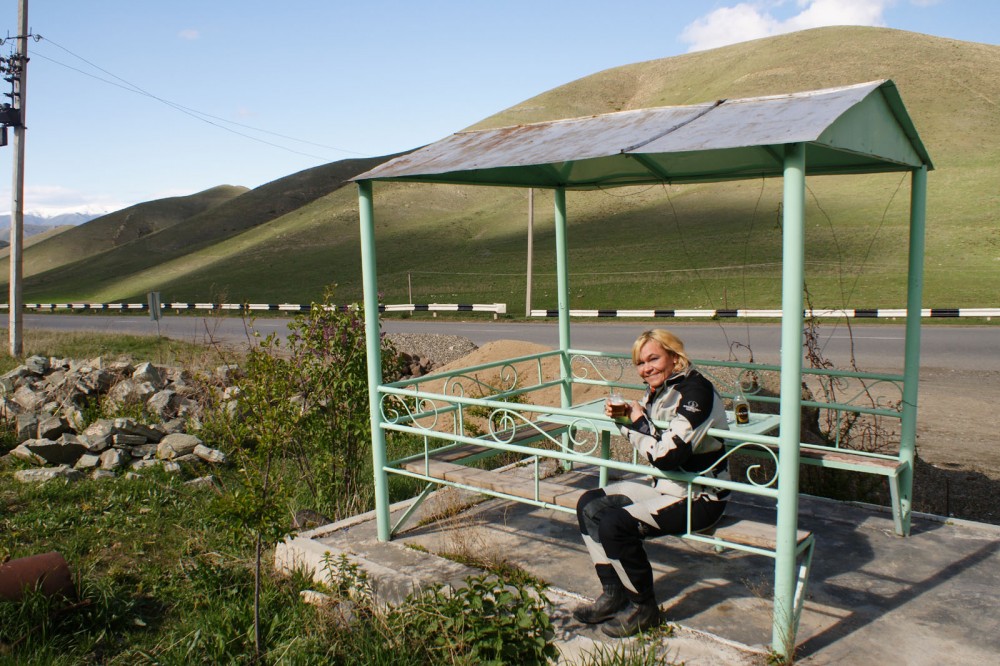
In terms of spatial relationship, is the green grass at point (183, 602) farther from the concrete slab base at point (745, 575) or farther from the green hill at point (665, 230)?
the green hill at point (665, 230)

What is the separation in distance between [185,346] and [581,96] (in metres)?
77.0

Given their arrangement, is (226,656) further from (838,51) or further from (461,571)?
(838,51)

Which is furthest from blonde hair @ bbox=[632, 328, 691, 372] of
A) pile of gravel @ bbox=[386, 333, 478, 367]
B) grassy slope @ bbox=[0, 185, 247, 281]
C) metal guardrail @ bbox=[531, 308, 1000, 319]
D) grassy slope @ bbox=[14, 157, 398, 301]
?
grassy slope @ bbox=[0, 185, 247, 281]

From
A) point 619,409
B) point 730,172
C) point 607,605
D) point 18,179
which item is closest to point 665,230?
point 18,179

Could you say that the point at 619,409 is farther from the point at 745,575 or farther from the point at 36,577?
the point at 36,577

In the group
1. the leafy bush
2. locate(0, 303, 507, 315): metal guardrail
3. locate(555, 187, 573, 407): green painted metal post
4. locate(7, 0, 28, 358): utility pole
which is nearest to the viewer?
the leafy bush

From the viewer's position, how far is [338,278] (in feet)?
144

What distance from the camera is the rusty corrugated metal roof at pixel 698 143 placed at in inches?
150

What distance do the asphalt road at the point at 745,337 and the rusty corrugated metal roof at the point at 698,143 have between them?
5319mm

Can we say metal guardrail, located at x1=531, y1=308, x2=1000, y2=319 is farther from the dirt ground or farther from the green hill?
the dirt ground

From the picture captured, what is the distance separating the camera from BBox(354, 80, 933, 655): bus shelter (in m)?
3.58

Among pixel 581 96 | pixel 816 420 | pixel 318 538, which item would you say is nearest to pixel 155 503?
pixel 318 538

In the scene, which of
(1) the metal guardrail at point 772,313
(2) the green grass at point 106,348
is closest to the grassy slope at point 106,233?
(2) the green grass at point 106,348

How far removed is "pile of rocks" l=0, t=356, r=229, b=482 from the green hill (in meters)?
5.89
